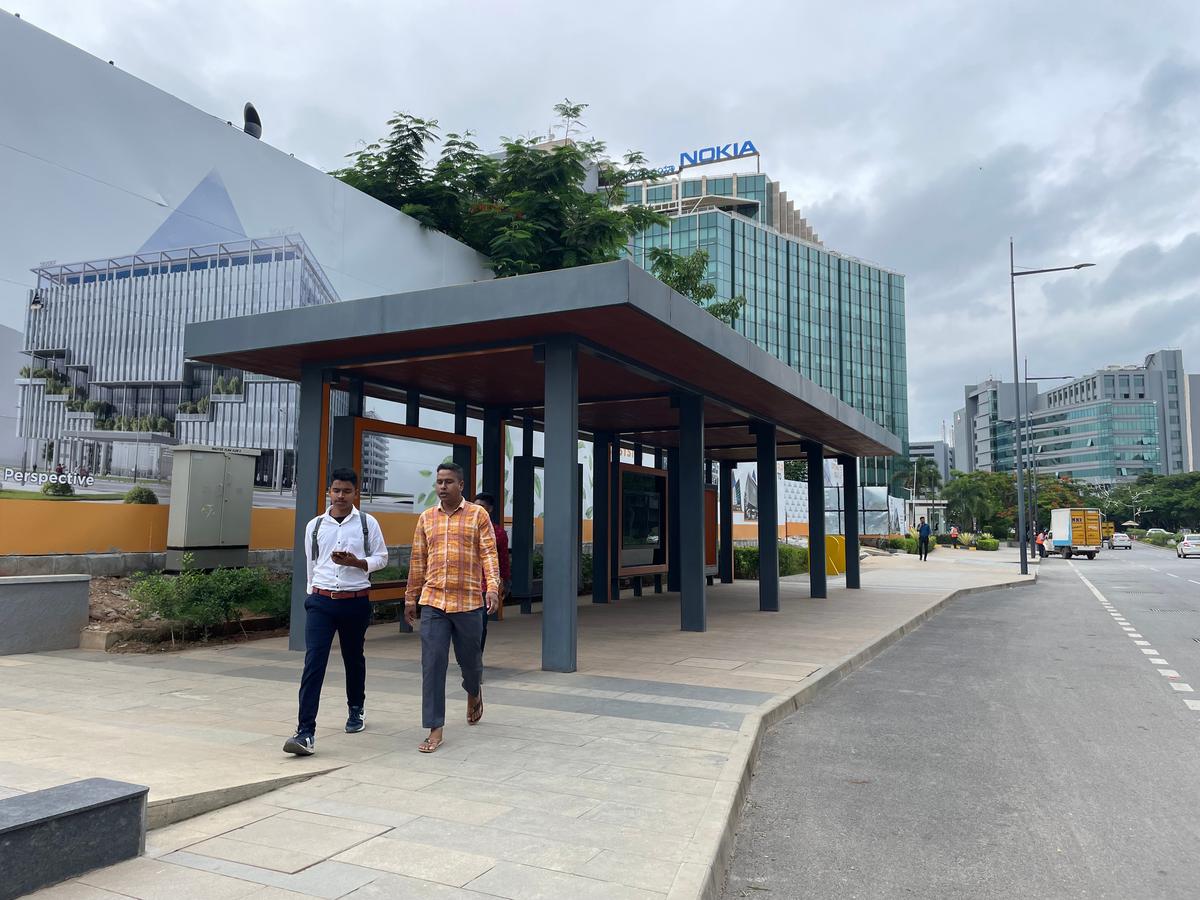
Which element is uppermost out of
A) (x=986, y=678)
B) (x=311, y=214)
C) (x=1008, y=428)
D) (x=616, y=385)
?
(x=1008, y=428)

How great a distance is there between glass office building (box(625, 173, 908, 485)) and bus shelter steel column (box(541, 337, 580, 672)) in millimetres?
73933

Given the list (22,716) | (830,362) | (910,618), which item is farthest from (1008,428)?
(22,716)

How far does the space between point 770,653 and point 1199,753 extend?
4.69 meters

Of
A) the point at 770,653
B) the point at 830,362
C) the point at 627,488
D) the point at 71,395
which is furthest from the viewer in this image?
the point at 830,362

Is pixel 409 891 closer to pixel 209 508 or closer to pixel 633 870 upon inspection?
pixel 633 870

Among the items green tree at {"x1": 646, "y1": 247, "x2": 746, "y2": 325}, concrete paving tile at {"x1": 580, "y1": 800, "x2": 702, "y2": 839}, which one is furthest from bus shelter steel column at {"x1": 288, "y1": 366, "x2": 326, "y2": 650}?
green tree at {"x1": 646, "y1": 247, "x2": 746, "y2": 325}

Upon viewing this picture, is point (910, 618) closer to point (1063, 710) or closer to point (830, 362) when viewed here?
point (1063, 710)

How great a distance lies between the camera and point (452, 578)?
568 cm

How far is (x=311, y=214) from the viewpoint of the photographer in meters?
15.6

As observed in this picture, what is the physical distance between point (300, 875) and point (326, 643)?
2174 millimetres

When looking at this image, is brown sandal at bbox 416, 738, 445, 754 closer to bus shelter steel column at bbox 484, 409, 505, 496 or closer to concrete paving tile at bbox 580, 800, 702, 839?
concrete paving tile at bbox 580, 800, 702, 839

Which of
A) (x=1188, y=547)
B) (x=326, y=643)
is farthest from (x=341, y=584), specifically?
(x=1188, y=547)

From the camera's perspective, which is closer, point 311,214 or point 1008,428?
point 311,214

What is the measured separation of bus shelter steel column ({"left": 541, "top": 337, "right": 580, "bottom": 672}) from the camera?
8594 millimetres
